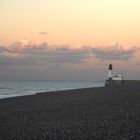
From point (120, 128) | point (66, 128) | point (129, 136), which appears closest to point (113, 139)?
point (129, 136)

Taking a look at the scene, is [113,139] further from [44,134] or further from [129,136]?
[44,134]

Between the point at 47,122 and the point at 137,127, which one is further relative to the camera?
the point at 47,122

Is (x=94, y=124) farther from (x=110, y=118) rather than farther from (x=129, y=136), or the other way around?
(x=129, y=136)

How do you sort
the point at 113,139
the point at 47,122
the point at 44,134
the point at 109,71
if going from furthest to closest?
the point at 109,71 → the point at 47,122 → the point at 44,134 → the point at 113,139

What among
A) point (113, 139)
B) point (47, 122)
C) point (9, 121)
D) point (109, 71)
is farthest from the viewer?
point (109, 71)

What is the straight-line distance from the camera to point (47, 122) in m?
18.0

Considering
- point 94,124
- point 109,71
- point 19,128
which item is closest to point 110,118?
point 94,124

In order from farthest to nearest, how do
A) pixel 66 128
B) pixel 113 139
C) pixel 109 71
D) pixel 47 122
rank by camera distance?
pixel 109 71 < pixel 47 122 < pixel 66 128 < pixel 113 139

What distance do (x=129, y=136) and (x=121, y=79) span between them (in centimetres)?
7015

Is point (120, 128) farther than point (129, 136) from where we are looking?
Yes

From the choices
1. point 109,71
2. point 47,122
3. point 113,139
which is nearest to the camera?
point 113,139

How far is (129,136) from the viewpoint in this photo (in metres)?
13.3

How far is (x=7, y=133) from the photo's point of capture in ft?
50.8

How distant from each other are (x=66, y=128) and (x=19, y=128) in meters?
2.15
